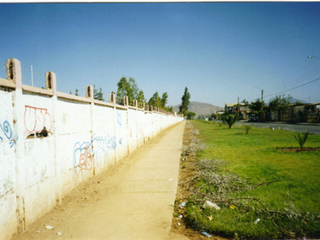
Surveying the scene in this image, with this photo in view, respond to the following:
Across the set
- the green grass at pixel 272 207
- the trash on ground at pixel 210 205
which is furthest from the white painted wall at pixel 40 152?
the trash on ground at pixel 210 205

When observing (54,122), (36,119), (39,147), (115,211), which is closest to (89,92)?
(54,122)

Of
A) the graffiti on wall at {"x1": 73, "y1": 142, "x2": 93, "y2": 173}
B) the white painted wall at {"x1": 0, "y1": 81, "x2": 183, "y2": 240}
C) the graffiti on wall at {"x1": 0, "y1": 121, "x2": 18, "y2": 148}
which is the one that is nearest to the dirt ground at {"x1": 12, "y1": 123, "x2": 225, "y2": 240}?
the white painted wall at {"x1": 0, "y1": 81, "x2": 183, "y2": 240}

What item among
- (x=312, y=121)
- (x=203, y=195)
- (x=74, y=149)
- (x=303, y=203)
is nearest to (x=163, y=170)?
(x=203, y=195)

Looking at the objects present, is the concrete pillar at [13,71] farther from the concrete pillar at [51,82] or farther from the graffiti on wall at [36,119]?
the concrete pillar at [51,82]

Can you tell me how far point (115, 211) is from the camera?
3.56 metres

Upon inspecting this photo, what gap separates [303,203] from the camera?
3.40 meters

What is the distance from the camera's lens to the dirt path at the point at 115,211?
2893 millimetres

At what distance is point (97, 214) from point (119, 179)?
2.03 metres

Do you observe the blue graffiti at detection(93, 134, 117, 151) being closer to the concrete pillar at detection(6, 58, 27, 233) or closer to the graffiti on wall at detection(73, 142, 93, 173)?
the graffiti on wall at detection(73, 142, 93, 173)

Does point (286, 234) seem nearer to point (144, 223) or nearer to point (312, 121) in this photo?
point (144, 223)

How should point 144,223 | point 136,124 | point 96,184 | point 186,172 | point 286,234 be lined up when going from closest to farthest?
1. point 286,234
2. point 144,223
3. point 96,184
4. point 186,172
5. point 136,124

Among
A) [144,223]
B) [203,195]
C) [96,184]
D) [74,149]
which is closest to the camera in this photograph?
[144,223]

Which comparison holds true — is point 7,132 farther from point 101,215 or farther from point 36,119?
point 101,215

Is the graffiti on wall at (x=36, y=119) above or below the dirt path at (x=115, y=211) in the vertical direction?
above
